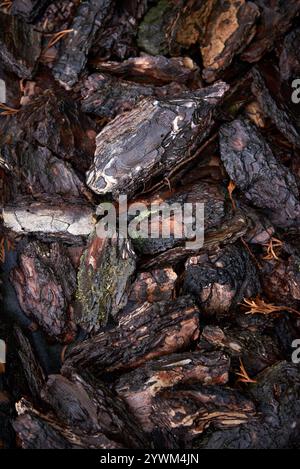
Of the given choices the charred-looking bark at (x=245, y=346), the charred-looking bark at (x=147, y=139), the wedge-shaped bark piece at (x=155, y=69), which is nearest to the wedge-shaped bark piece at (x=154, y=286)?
the charred-looking bark at (x=245, y=346)

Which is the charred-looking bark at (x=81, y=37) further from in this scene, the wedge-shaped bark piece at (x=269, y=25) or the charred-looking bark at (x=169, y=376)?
the charred-looking bark at (x=169, y=376)

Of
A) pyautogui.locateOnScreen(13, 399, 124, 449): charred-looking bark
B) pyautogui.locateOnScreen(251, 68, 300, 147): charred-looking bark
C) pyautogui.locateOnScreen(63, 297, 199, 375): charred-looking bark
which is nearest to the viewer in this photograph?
pyautogui.locateOnScreen(13, 399, 124, 449): charred-looking bark

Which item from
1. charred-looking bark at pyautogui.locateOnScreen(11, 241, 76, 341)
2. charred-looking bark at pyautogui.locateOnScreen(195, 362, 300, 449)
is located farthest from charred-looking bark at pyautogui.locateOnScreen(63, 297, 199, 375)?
charred-looking bark at pyautogui.locateOnScreen(195, 362, 300, 449)

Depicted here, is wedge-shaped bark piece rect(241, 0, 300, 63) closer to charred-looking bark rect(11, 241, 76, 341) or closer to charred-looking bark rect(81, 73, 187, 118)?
charred-looking bark rect(81, 73, 187, 118)

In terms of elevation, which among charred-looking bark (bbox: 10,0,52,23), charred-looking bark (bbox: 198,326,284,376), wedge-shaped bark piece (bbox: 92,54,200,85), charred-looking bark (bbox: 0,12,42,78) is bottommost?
charred-looking bark (bbox: 198,326,284,376)

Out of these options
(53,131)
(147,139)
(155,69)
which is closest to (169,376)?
(147,139)
